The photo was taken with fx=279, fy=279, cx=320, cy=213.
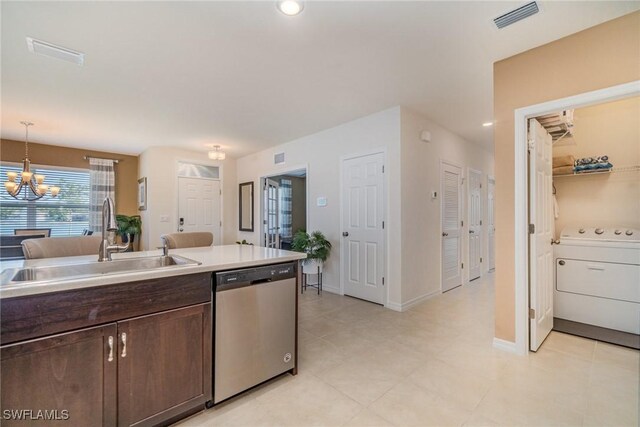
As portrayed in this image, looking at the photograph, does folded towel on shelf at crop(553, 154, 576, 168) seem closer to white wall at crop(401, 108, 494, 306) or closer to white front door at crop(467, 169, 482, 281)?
white wall at crop(401, 108, 494, 306)

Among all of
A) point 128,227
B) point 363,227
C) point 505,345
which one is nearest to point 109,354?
point 505,345

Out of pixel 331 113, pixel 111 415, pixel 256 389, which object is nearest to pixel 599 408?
pixel 256 389

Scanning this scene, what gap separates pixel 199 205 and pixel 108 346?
16.5 ft

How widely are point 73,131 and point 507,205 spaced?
6.15 metres

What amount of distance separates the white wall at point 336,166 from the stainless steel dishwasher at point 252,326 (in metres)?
1.90

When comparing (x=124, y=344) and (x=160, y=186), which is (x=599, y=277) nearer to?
(x=124, y=344)

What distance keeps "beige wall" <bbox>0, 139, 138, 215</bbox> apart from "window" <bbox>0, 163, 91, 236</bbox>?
0.47 ft

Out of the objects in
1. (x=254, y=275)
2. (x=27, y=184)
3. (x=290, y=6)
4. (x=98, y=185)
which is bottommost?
(x=254, y=275)

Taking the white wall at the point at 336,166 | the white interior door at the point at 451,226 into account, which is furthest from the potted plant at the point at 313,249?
the white interior door at the point at 451,226

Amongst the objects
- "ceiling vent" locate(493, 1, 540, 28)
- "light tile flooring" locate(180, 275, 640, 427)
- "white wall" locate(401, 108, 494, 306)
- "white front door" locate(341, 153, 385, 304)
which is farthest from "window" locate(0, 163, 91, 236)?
"ceiling vent" locate(493, 1, 540, 28)

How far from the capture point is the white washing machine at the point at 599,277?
263cm

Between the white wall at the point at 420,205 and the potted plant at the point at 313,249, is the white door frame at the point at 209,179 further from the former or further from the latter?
the white wall at the point at 420,205

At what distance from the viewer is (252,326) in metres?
1.84

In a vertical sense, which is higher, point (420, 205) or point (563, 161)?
point (563, 161)
